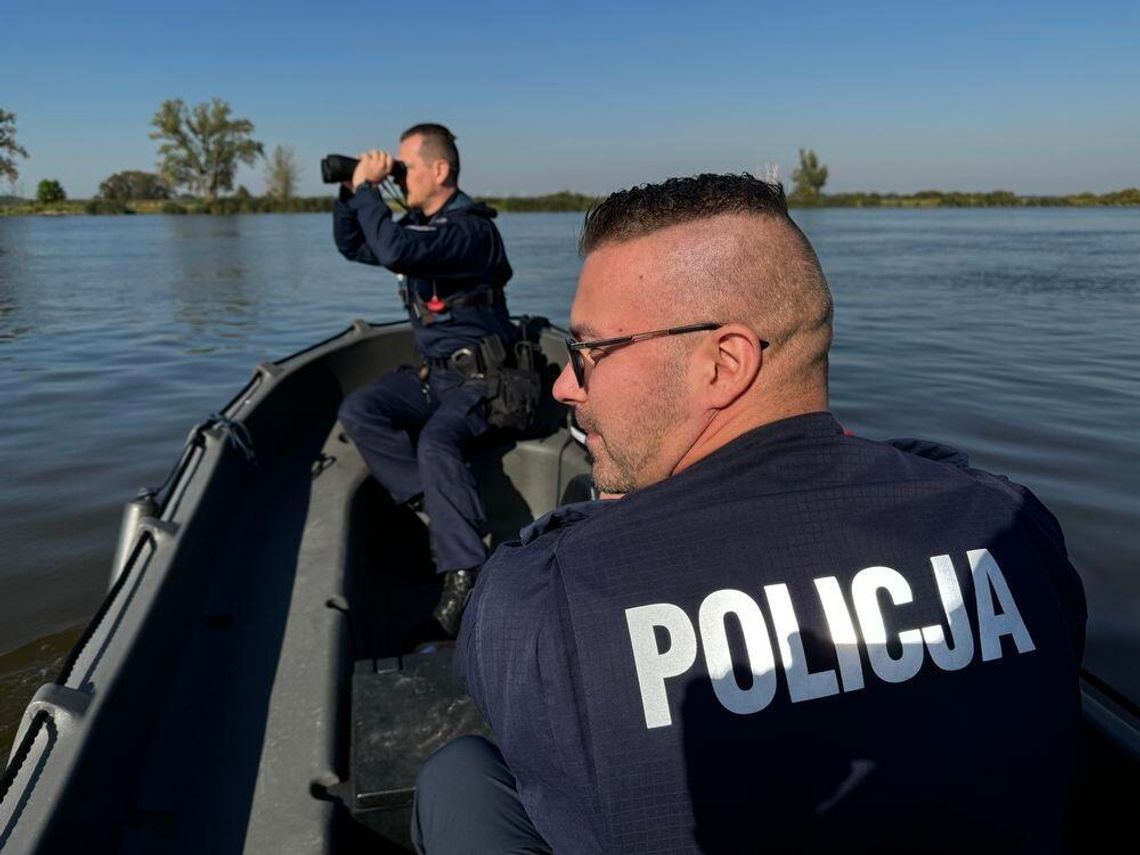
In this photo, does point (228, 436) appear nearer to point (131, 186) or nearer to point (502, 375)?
point (502, 375)

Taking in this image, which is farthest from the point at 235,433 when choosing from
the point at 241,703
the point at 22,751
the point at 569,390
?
the point at 569,390

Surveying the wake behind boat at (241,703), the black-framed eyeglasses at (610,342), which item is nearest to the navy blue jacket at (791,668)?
the wake behind boat at (241,703)

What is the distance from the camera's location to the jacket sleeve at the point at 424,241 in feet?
11.3

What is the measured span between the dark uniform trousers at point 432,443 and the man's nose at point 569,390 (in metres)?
1.56

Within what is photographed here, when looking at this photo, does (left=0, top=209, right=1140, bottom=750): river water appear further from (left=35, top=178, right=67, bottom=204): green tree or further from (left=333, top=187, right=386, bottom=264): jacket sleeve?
(left=35, top=178, right=67, bottom=204): green tree

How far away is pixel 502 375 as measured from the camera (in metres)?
3.51

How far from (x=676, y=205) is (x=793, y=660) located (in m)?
0.68

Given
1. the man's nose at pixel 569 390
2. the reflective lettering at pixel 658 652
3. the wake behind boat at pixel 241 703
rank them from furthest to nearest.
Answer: the wake behind boat at pixel 241 703, the man's nose at pixel 569 390, the reflective lettering at pixel 658 652

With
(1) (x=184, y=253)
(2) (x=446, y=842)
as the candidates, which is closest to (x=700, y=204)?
(2) (x=446, y=842)

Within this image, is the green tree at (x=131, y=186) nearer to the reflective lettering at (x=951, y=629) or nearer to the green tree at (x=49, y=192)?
the green tree at (x=49, y=192)

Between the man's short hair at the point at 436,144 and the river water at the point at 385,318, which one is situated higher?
the man's short hair at the point at 436,144

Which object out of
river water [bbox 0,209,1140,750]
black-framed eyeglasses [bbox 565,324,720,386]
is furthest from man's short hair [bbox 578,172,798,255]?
river water [bbox 0,209,1140,750]

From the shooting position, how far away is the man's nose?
1391mm

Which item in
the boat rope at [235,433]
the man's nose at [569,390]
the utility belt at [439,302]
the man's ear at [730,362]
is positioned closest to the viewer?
the man's ear at [730,362]
